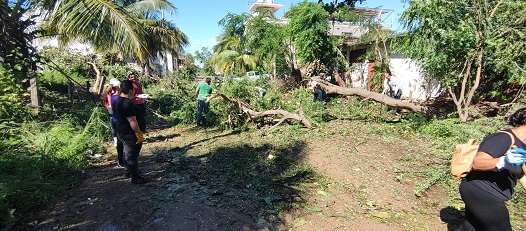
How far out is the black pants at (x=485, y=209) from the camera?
212cm

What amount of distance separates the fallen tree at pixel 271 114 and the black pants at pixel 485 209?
4697mm

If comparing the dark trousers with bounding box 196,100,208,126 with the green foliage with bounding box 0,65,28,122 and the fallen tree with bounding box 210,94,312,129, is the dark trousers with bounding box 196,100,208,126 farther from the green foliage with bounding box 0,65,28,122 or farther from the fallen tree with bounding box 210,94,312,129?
the green foliage with bounding box 0,65,28,122

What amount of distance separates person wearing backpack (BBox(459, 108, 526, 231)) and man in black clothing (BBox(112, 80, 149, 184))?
3585 mm

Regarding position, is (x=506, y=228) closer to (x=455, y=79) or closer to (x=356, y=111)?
(x=455, y=79)

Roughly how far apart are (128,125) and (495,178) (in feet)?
12.7

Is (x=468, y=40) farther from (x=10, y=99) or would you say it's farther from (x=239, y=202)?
(x=10, y=99)

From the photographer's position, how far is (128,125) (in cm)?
378

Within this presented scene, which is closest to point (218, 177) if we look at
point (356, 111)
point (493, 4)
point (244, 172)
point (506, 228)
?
point (244, 172)

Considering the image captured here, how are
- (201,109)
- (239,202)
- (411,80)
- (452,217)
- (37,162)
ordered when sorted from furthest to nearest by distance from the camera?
(411,80) < (201,109) < (37,162) < (239,202) < (452,217)

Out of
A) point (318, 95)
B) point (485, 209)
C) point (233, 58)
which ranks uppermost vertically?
point (233, 58)

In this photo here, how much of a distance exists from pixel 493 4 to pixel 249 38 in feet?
37.5

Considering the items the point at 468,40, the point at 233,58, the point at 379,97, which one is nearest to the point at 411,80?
the point at 379,97

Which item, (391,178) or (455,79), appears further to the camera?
(455,79)

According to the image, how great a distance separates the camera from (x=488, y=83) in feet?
23.9
